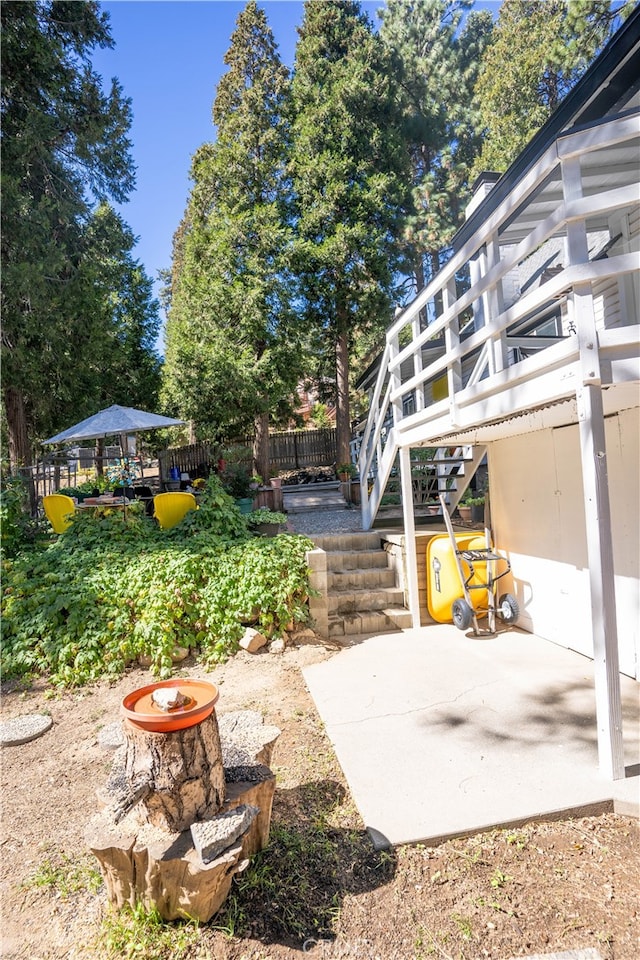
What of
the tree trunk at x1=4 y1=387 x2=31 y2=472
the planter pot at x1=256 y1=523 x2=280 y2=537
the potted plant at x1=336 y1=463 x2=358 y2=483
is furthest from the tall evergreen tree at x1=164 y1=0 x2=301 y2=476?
the planter pot at x1=256 y1=523 x2=280 y2=537

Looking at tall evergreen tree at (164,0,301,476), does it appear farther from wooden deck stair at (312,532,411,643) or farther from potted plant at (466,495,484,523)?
wooden deck stair at (312,532,411,643)

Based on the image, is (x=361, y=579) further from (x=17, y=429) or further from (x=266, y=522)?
(x=17, y=429)

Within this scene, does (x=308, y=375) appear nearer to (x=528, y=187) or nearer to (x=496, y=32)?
(x=496, y=32)

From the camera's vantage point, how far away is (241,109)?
14219 mm

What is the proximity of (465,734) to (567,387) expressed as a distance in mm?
2253

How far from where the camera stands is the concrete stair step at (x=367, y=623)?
537cm

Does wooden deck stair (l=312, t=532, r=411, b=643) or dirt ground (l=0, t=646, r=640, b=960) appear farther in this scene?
wooden deck stair (l=312, t=532, r=411, b=643)

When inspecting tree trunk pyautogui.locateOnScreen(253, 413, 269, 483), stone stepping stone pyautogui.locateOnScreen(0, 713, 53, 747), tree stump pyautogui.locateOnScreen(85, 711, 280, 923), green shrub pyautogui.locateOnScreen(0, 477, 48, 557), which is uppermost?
tree trunk pyautogui.locateOnScreen(253, 413, 269, 483)

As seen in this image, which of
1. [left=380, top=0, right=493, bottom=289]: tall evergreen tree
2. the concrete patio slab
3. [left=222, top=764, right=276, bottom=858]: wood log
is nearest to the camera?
[left=222, top=764, right=276, bottom=858]: wood log

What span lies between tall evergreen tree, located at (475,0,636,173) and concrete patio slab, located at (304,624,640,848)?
14556mm

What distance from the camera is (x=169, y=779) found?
1.92 metres

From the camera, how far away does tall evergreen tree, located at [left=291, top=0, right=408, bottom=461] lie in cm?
1426

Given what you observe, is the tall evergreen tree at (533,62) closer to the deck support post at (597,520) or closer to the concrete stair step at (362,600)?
the concrete stair step at (362,600)

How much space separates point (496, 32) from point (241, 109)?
29.6ft
